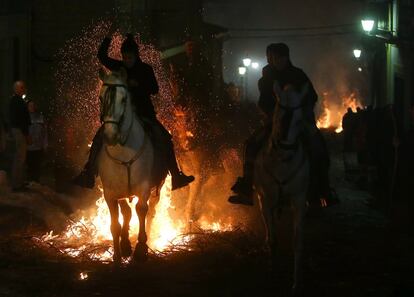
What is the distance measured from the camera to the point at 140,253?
1001cm

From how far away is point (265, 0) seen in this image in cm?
6612

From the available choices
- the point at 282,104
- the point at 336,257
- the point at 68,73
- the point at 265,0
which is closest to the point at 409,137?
the point at 336,257

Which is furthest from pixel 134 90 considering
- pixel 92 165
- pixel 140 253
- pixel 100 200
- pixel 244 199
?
pixel 100 200

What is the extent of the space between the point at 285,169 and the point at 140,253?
8.16 ft

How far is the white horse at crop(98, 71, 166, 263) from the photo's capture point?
28.9 ft

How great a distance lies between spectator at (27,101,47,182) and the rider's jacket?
7.02 meters

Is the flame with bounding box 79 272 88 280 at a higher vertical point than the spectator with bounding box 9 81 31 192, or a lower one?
lower

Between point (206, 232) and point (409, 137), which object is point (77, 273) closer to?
point (206, 232)

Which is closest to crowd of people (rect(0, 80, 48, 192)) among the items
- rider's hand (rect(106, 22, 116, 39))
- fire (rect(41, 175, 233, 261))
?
fire (rect(41, 175, 233, 261))

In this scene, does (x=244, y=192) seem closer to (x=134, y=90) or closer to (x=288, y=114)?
(x=288, y=114)

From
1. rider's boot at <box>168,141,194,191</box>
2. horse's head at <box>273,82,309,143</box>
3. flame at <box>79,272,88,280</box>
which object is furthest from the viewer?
rider's boot at <box>168,141,194,191</box>

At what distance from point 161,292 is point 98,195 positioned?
6341 mm

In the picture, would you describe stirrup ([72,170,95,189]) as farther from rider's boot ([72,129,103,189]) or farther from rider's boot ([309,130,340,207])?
rider's boot ([309,130,340,207])

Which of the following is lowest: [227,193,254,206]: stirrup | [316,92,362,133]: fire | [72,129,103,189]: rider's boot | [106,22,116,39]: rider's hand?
[227,193,254,206]: stirrup
